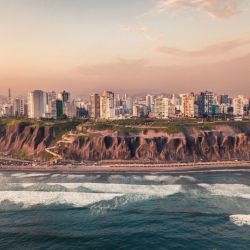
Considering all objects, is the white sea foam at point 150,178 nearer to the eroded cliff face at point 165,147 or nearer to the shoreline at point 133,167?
the shoreline at point 133,167

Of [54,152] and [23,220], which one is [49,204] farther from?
[54,152]

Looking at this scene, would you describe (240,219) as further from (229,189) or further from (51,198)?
(51,198)

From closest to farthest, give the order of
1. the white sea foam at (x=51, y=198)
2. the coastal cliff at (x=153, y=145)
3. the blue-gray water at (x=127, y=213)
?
the blue-gray water at (x=127, y=213)
the white sea foam at (x=51, y=198)
the coastal cliff at (x=153, y=145)

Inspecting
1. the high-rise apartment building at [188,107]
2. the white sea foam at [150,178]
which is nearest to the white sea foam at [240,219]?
the white sea foam at [150,178]

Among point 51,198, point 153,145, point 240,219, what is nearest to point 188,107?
point 153,145

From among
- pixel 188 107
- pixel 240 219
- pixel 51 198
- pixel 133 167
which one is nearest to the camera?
pixel 240 219

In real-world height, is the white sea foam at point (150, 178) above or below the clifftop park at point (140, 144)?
below

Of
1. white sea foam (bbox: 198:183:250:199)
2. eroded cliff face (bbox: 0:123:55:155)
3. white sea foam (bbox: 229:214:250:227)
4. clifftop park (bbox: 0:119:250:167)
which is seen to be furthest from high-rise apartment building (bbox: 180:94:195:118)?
white sea foam (bbox: 229:214:250:227)
